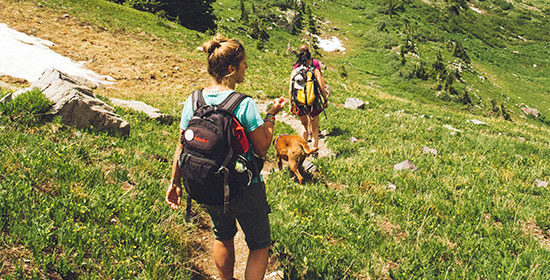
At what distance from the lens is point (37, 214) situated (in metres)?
3.20

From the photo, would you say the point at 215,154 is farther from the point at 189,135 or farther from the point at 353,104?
the point at 353,104

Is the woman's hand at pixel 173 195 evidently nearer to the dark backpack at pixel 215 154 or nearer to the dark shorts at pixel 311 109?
the dark backpack at pixel 215 154

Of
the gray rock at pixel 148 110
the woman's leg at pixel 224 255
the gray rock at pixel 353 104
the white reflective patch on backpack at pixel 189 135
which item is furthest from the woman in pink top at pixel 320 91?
the gray rock at pixel 353 104

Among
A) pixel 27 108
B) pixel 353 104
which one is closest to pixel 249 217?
pixel 27 108

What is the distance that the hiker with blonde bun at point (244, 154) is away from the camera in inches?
105

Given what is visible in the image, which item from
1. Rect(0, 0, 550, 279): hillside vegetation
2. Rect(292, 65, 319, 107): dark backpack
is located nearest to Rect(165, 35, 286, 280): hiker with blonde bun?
Rect(0, 0, 550, 279): hillside vegetation

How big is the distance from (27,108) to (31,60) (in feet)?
38.3

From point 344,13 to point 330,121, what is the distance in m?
64.6

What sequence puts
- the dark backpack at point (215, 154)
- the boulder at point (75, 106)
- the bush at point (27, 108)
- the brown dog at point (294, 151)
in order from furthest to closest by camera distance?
the brown dog at point (294, 151) → the boulder at point (75, 106) → the bush at point (27, 108) → the dark backpack at point (215, 154)

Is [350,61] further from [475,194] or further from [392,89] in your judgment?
[475,194]

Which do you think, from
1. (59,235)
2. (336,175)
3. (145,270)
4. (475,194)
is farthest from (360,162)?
(59,235)

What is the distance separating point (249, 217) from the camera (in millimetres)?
2871

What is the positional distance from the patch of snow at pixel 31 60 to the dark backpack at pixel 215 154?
13388 millimetres

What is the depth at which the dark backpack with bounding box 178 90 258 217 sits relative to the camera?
8.10 ft
